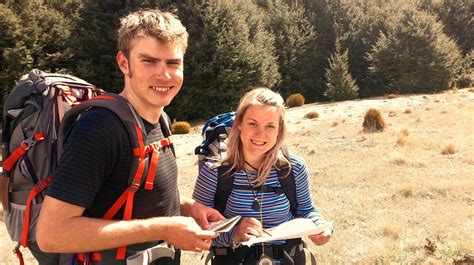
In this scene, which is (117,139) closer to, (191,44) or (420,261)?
(420,261)

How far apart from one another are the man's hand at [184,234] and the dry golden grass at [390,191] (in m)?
3.27

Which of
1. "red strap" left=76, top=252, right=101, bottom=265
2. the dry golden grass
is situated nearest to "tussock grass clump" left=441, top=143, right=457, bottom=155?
the dry golden grass

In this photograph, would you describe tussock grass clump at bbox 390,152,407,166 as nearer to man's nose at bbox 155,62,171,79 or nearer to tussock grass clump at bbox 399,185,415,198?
tussock grass clump at bbox 399,185,415,198

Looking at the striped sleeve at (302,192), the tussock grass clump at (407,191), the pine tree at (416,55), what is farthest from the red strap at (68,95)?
the pine tree at (416,55)

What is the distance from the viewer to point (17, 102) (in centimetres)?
191

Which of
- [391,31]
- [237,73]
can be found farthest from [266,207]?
[391,31]

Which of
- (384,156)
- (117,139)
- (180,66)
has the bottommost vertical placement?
(384,156)

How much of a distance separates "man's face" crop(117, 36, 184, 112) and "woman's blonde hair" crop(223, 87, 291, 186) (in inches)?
30.6

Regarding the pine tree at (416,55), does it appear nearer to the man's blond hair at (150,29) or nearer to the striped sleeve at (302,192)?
the striped sleeve at (302,192)

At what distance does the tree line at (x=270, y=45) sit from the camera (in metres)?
22.6

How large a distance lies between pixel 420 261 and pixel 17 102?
4192 millimetres

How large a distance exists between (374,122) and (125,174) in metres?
12.9

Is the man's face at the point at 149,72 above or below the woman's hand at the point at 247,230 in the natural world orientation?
above

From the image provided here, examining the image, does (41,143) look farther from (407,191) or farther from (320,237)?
(407,191)
